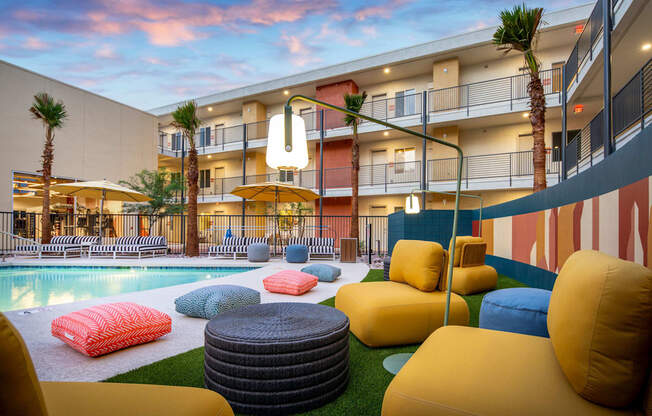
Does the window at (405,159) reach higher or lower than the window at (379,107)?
lower

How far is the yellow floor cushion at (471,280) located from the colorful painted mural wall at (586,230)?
80 centimetres

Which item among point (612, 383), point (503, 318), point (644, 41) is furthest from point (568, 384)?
point (644, 41)

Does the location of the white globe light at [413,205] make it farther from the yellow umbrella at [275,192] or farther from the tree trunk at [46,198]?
the tree trunk at [46,198]

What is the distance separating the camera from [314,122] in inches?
663

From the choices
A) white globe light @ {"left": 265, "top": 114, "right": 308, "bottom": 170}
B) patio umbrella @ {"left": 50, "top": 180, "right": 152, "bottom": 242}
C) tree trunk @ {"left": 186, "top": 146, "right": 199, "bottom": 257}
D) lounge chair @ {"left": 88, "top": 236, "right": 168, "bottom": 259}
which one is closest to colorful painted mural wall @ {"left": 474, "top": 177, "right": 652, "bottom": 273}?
white globe light @ {"left": 265, "top": 114, "right": 308, "bottom": 170}

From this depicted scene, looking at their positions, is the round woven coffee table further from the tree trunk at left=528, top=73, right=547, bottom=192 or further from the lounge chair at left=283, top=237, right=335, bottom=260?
the lounge chair at left=283, top=237, right=335, bottom=260

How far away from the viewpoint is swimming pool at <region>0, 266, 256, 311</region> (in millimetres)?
5386

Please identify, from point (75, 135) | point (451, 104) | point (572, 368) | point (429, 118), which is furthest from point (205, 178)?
point (572, 368)

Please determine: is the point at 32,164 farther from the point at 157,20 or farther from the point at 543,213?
the point at 543,213

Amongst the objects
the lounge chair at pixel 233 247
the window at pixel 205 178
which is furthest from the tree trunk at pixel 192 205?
the window at pixel 205 178

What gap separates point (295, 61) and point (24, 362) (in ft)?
85.6

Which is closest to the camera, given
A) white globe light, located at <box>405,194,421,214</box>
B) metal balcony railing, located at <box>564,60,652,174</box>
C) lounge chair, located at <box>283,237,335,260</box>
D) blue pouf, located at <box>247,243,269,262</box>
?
white globe light, located at <box>405,194,421,214</box>

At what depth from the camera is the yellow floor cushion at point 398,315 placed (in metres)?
2.68

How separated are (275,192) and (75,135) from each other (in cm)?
1027
